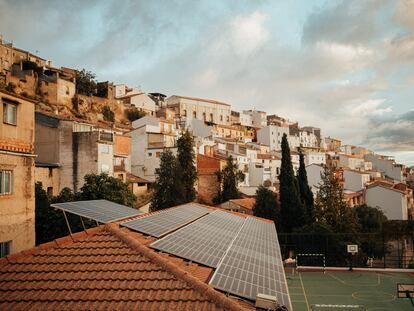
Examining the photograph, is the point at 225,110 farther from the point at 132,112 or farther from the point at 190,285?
the point at 190,285

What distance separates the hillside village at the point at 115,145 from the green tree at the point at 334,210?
689 centimetres

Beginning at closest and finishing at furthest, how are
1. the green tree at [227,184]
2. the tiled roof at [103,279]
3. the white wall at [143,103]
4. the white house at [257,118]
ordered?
the tiled roof at [103,279], the green tree at [227,184], the white wall at [143,103], the white house at [257,118]

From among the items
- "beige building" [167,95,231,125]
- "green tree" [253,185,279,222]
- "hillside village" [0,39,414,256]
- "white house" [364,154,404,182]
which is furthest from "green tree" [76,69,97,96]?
"white house" [364,154,404,182]

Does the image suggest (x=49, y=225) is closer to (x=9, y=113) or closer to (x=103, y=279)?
(x=9, y=113)

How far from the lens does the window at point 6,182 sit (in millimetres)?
16688

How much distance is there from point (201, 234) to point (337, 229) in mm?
29873

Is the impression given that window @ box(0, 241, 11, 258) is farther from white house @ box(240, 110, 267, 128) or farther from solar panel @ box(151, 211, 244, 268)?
white house @ box(240, 110, 267, 128)

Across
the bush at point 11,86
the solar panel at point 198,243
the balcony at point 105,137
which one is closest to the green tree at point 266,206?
the balcony at point 105,137

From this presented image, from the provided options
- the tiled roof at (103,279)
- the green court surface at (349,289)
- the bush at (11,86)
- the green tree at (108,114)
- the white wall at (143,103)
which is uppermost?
the white wall at (143,103)

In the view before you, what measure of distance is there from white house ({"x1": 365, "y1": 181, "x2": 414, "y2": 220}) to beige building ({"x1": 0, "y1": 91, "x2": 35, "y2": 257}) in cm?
5687

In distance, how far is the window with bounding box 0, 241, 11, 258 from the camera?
16.6 metres

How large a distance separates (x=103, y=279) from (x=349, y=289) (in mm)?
20453

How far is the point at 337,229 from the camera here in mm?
37719

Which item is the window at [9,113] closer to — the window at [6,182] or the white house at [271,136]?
the window at [6,182]
